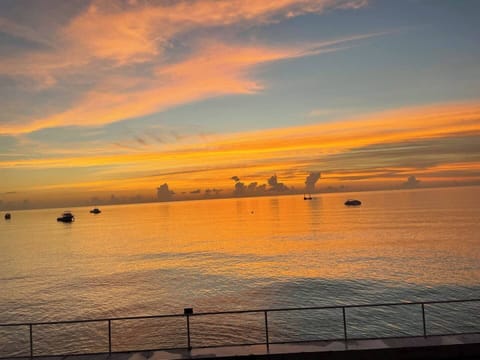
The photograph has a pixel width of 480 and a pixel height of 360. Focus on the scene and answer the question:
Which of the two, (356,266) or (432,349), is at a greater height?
(432,349)

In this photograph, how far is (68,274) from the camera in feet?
230

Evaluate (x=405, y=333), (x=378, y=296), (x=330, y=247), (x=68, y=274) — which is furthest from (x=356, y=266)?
A: (x=68, y=274)

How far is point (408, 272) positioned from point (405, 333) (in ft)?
92.9

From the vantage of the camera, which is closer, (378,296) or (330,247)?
(378,296)

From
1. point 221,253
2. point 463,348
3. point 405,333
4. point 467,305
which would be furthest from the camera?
point 221,253

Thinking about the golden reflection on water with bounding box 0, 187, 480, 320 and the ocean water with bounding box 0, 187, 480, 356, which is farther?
the golden reflection on water with bounding box 0, 187, 480, 320

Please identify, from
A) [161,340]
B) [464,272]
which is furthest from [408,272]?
[161,340]

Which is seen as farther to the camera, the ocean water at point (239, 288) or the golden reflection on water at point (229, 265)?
the golden reflection on water at point (229, 265)

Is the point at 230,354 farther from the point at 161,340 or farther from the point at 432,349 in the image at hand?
the point at 161,340

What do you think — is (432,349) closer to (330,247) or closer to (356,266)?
(356,266)

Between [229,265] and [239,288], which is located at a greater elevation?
[239,288]

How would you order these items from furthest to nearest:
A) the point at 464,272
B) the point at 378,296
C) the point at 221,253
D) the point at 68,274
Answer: the point at 221,253, the point at 68,274, the point at 464,272, the point at 378,296

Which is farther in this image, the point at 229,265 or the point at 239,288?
the point at 229,265

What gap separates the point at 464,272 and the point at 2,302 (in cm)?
6377
